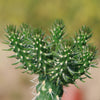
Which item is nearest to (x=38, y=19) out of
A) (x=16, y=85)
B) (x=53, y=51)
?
(x=16, y=85)

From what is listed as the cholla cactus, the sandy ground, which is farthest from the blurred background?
the cholla cactus

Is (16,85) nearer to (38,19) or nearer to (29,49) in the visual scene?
(38,19)

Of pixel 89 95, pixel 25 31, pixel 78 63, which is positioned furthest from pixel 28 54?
pixel 89 95

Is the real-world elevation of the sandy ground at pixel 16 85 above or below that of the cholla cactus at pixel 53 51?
below

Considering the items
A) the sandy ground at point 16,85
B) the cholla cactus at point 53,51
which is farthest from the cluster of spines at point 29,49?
the sandy ground at point 16,85

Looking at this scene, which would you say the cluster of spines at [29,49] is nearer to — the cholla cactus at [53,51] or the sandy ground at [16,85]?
the cholla cactus at [53,51]

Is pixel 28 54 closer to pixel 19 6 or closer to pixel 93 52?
pixel 93 52
